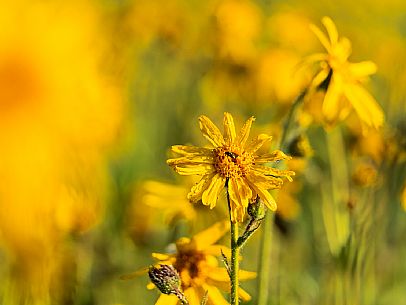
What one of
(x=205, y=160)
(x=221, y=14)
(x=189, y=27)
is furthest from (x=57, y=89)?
(x=189, y=27)

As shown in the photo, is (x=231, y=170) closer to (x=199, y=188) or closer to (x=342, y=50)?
(x=199, y=188)

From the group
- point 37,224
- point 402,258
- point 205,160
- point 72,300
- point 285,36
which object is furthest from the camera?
point 285,36

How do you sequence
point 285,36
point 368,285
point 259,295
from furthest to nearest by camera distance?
point 285,36, point 368,285, point 259,295

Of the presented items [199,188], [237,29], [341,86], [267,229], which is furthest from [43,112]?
[237,29]

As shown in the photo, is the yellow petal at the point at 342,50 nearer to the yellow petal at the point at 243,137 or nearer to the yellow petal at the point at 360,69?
the yellow petal at the point at 360,69

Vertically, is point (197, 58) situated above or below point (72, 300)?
above

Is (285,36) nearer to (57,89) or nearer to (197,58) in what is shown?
(197,58)

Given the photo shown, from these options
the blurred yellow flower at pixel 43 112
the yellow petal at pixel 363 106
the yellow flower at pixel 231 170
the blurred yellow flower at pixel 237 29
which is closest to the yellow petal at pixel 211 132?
the yellow flower at pixel 231 170

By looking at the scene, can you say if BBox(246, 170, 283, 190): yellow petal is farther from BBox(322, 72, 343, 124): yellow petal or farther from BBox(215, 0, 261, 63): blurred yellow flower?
BBox(215, 0, 261, 63): blurred yellow flower
